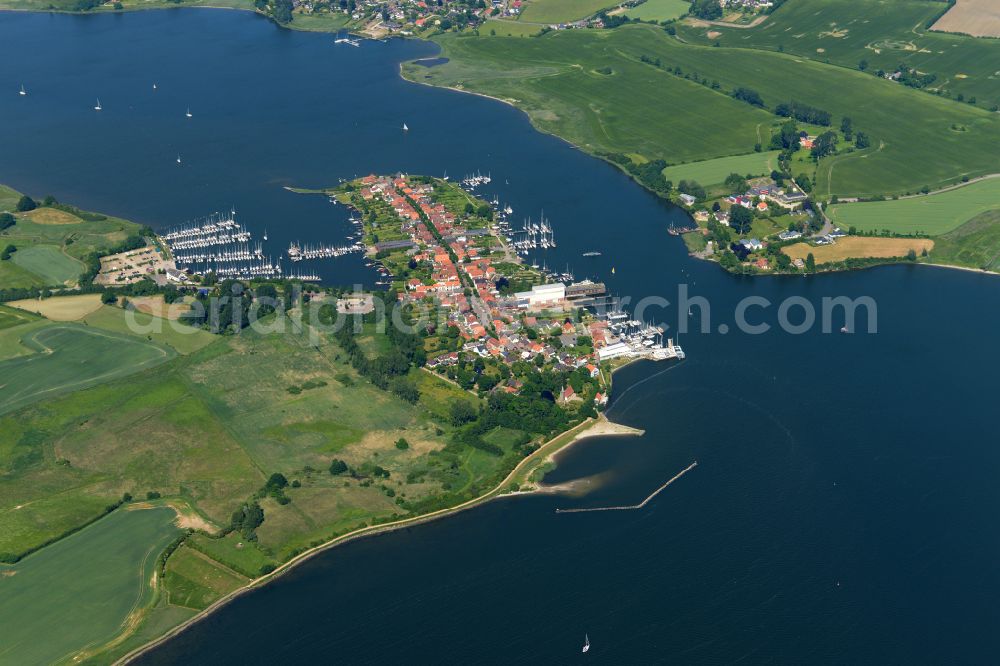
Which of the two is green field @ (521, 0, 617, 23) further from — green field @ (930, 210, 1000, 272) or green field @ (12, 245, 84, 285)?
green field @ (12, 245, 84, 285)

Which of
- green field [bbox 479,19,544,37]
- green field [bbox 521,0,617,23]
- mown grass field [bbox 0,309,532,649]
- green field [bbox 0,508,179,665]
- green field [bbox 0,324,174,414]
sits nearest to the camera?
green field [bbox 0,508,179,665]

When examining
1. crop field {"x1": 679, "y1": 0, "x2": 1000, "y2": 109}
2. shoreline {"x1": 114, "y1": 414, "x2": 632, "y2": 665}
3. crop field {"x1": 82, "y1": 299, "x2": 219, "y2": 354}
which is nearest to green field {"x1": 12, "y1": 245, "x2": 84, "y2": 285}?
crop field {"x1": 82, "y1": 299, "x2": 219, "y2": 354}

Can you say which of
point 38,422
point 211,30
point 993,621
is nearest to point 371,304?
point 38,422

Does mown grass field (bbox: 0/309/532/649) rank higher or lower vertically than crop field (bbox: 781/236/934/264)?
lower

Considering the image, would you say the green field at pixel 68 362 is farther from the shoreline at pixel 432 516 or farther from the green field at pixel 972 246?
the green field at pixel 972 246

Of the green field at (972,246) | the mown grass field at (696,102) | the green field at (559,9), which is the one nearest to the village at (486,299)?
the mown grass field at (696,102)

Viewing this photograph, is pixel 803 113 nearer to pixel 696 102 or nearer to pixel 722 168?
pixel 696 102
